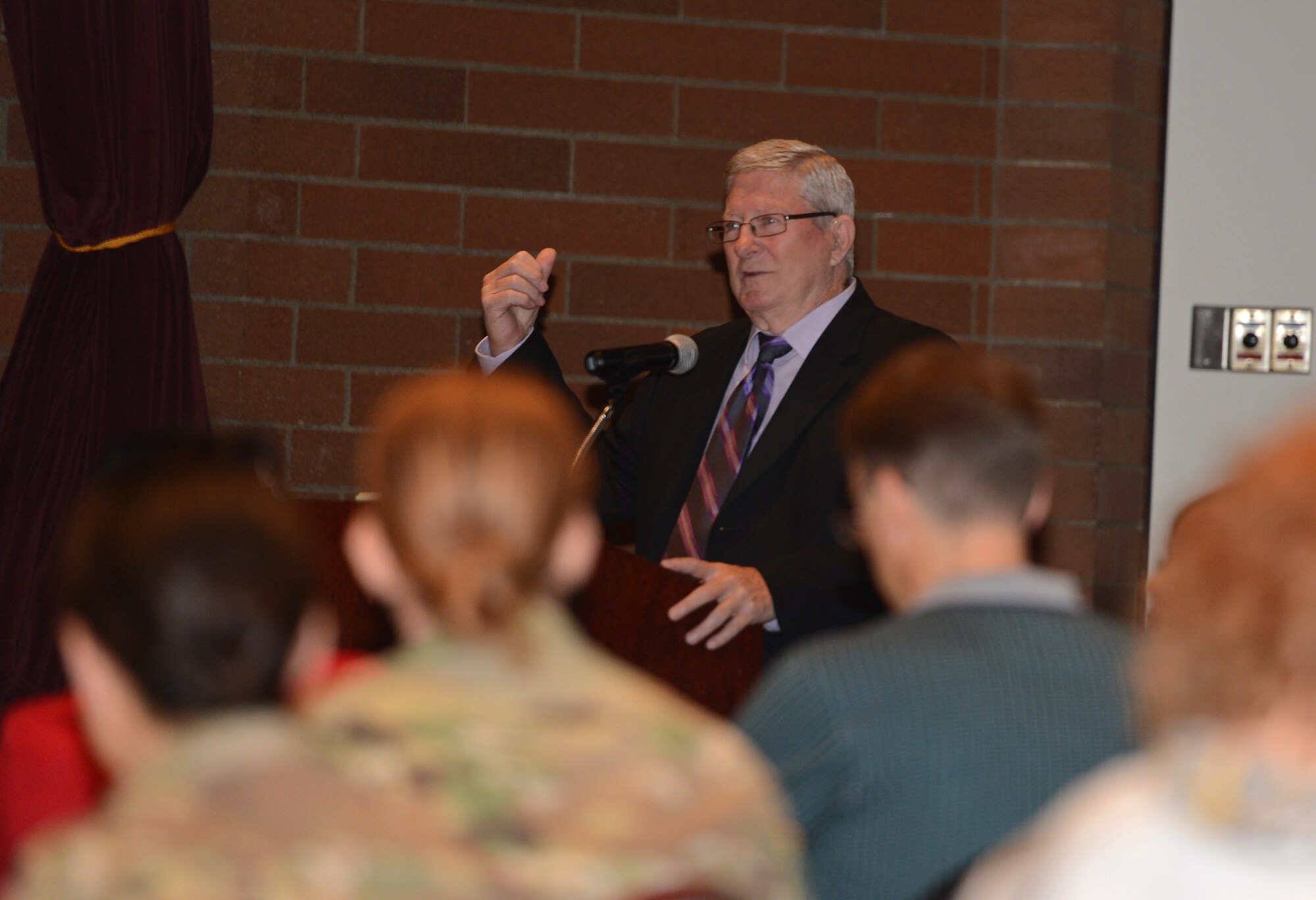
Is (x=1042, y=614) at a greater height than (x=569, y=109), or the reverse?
(x=569, y=109)

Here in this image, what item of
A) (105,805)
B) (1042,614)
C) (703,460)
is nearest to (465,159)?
(703,460)

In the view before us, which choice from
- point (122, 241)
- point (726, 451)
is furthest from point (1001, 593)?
point (122, 241)

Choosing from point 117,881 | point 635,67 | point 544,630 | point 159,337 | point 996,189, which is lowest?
point 117,881

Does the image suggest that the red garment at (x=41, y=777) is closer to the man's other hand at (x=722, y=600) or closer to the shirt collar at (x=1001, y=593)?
the shirt collar at (x=1001, y=593)

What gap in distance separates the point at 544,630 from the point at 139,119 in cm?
256

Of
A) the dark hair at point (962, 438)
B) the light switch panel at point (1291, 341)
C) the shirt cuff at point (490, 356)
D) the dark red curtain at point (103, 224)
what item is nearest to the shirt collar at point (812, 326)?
the shirt cuff at point (490, 356)

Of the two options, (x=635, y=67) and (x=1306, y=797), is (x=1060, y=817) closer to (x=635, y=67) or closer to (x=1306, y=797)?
(x=1306, y=797)

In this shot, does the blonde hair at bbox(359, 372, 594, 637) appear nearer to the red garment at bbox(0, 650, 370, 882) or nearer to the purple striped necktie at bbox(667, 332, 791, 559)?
the red garment at bbox(0, 650, 370, 882)

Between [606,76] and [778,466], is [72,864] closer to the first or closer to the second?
[778,466]

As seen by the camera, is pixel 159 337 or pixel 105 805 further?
pixel 159 337

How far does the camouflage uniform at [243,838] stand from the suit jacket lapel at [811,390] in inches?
70.8

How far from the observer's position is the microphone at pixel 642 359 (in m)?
2.48

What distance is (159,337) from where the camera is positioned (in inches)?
131

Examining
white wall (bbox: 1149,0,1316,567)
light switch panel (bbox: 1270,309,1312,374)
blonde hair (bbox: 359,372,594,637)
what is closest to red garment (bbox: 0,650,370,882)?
blonde hair (bbox: 359,372,594,637)
